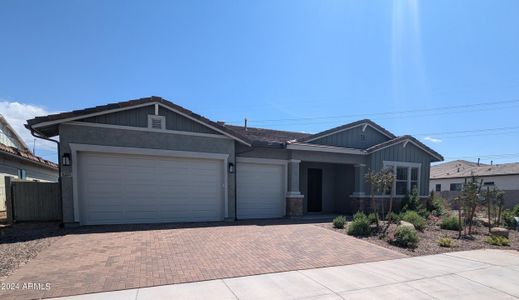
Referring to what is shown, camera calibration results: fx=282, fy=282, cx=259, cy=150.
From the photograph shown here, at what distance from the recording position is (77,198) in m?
8.99

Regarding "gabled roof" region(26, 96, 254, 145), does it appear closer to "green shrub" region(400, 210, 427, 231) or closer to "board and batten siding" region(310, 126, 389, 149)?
"board and batten siding" region(310, 126, 389, 149)

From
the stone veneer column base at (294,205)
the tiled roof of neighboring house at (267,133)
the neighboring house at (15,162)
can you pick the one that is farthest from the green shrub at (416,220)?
the neighboring house at (15,162)

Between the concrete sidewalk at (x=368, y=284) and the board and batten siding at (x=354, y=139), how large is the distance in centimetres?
802

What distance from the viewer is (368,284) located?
4836 millimetres

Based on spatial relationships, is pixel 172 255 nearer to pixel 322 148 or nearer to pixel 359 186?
pixel 322 148

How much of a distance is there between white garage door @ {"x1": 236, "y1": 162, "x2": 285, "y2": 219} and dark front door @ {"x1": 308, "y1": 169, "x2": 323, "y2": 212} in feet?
8.50

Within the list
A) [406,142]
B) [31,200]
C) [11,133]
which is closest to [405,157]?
[406,142]

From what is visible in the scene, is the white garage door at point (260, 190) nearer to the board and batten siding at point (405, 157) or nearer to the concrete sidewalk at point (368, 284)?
the board and batten siding at point (405, 157)

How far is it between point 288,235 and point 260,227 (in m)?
1.47

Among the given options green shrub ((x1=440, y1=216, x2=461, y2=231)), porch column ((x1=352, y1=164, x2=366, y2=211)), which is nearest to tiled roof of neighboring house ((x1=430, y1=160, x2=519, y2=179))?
porch column ((x1=352, y1=164, x2=366, y2=211))

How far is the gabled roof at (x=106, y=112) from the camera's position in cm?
848

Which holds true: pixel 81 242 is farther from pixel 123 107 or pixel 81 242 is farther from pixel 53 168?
pixel 53 168

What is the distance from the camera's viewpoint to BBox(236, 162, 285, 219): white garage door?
11727 millimetres

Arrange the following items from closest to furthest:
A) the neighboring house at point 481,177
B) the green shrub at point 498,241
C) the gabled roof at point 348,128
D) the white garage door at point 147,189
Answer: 1. the green shrub at point 498,241
2. the white garage door at point 147,189
3. the gabled roof at point 348,128
4. the neighboring house at point 481,177
